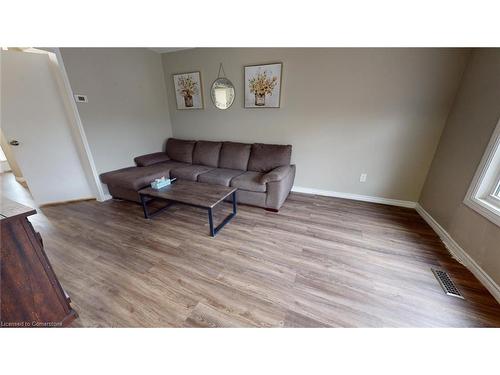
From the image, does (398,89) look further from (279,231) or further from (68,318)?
(68,318)

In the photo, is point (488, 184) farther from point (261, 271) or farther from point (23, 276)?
point (23, 276)

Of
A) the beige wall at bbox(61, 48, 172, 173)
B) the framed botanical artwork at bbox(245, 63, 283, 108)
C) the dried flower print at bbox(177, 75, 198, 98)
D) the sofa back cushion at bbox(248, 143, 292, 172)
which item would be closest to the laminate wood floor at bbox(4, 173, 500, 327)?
the sofa back cushion at bbox(248, 143, 292, 172)

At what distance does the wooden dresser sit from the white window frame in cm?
301

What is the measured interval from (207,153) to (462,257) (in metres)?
3.26

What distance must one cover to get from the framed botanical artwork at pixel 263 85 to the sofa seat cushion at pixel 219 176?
1.15 metres

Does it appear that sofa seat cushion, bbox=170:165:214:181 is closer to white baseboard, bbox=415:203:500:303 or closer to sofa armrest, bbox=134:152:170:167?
sofa armrest, bbox=134:152:170:167

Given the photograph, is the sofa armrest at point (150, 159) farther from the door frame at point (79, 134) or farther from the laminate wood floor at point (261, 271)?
the laminate wood floor at point (261, 271)

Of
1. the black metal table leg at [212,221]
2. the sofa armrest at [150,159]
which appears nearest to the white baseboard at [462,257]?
the black metal table leg at [212,221]

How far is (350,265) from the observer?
5.18ft

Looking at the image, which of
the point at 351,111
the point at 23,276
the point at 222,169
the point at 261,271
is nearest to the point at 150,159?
the point at 222,169

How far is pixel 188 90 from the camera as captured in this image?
3248 millimetres

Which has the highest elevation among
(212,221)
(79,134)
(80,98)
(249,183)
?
(80,98)

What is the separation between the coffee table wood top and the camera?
193 centimetres
